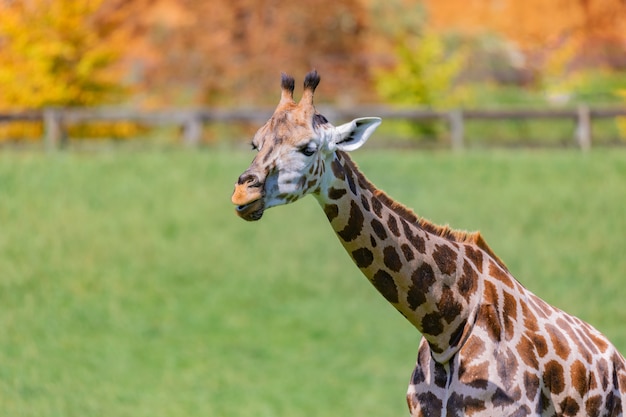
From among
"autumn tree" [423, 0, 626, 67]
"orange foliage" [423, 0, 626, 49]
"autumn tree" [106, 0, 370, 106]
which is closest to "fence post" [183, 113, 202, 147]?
"autumn tree" [106, 0, 370, 106]

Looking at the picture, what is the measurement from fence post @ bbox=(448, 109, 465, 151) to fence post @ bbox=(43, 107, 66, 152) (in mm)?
7554

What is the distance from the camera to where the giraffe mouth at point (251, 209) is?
443 centimetres

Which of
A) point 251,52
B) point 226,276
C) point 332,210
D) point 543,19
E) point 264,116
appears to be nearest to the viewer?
point 332,210

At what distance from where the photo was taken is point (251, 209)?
175 inches

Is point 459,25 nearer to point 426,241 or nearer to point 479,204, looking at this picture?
point 479,204

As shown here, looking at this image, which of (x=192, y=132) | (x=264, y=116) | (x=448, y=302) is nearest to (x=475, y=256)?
(x=448, y=302)

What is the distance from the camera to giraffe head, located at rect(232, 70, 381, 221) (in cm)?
448

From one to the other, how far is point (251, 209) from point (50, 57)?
18.5m

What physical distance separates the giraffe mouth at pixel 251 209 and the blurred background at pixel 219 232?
6.58 metres

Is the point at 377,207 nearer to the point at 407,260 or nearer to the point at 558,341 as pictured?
the point at 407,260

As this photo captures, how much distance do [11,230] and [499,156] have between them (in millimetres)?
8794

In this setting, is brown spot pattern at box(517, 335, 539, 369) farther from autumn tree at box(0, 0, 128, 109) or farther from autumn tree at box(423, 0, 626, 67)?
autumn tree at box(423, 0, 626, 67)

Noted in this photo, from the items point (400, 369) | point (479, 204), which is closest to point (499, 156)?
point (479, 204)

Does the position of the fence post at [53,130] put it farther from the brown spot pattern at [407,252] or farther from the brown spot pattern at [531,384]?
the brown spot pattern at [531,384]
